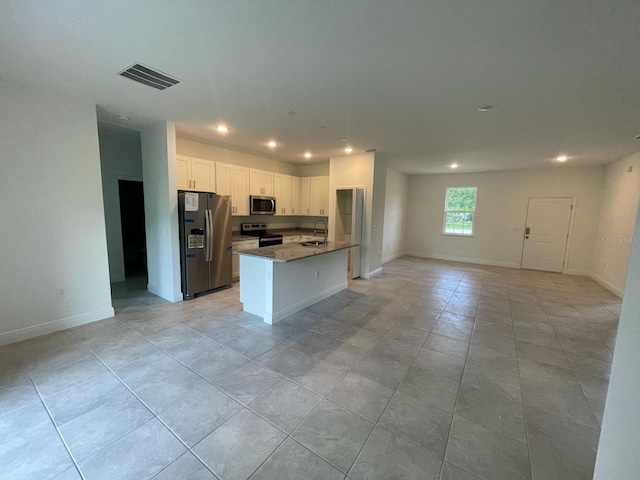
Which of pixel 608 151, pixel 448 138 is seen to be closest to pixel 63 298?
pixel 448 138

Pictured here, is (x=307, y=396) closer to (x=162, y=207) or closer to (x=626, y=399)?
(x=626, y=399)

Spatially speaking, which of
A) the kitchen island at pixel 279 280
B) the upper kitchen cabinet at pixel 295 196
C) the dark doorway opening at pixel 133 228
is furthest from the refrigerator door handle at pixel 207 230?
the upper kitchen cabinet at pixel 295 196

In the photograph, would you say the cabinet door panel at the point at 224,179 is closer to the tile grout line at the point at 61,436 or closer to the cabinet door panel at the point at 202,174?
the cabinet door panel at the point at 202,174

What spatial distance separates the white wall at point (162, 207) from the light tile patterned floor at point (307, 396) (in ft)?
2.10

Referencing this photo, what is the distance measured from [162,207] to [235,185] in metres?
1.62

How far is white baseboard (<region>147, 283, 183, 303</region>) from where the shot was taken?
4184mm

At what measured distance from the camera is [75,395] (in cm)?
208

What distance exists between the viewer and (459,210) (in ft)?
26.2

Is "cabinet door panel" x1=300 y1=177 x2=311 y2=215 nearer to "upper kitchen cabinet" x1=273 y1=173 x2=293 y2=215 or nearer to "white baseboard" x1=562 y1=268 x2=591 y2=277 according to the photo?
"upper kitchen cabinet" x1=273 y1=173 x2=293 y2=215

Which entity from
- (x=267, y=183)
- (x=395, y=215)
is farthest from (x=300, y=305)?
(x=395, y=215)

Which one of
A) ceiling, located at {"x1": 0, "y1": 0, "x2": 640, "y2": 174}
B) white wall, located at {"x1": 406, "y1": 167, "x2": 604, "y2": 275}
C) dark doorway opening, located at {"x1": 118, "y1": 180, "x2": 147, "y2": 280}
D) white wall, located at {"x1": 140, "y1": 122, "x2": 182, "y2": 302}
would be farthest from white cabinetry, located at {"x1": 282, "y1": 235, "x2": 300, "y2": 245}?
white wall, located at {"x1": 406, "y1": 167, "x2": 604, "y2": 275}

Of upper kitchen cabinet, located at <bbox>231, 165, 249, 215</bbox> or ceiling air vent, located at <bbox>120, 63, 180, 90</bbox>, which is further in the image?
upper kitchen cabinet, located at <bbox>231, 165, 249, 215</bbox>

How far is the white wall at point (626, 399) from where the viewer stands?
0.83 m

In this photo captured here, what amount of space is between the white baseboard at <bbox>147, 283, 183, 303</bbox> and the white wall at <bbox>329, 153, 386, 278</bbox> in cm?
335
